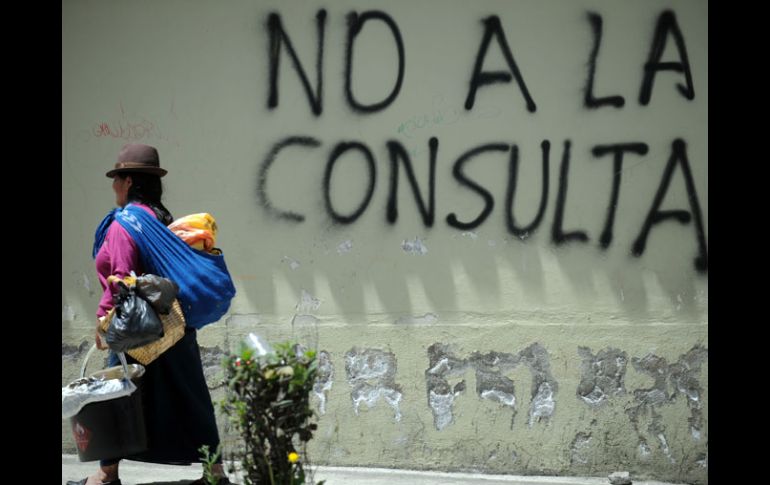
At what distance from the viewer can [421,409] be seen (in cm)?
537

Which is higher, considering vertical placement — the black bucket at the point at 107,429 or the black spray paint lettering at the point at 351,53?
the black spray paint lettering at the point at 351,53

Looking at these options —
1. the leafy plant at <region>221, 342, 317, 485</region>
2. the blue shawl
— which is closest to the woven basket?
the blue shawl

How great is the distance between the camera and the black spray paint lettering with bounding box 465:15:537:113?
5344 millimetres

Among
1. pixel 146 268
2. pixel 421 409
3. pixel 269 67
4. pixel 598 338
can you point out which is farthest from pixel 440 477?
pixel 269 67

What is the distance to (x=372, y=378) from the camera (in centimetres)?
544

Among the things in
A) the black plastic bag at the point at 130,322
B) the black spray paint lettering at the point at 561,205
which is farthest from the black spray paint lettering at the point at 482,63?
the black plastic bag at the point at 130,322

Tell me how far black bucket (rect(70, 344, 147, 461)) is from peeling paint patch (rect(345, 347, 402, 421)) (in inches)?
59.3

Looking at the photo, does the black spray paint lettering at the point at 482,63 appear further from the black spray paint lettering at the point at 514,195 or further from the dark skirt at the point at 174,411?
the dark skirt at the point at 174,411

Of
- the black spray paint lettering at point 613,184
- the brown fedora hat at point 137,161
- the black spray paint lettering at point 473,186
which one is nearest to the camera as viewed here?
the brown fedora hat at point 137,161

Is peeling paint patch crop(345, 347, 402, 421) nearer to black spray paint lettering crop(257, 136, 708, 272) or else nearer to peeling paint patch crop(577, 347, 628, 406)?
black spray paint lettering crop(257, 136, 708, 272)

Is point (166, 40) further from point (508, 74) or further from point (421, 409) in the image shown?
point (421, 409)

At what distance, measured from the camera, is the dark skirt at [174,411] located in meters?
4.47

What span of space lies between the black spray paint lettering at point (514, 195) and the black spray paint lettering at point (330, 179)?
75 centimetres
